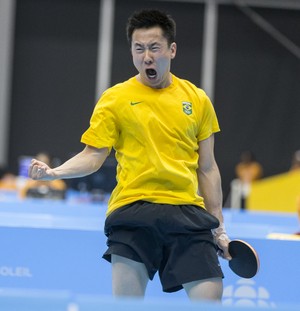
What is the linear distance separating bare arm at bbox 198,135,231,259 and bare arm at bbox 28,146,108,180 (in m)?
0.37

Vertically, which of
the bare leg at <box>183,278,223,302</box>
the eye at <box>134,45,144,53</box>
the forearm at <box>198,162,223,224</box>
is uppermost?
the eye at <box>134,45,144,53</box>

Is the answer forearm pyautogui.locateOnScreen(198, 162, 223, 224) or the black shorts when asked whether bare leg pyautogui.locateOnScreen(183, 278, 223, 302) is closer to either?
the black shorts

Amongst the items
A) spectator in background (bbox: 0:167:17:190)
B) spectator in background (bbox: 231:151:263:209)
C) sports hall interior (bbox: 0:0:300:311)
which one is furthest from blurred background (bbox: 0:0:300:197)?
spectator in background (bbox: 0:167:17:190)

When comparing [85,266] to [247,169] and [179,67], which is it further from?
[179,67]

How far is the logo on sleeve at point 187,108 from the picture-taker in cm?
328

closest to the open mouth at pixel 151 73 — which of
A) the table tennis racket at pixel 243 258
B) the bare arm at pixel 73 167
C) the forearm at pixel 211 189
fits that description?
the bare arm at pixel 73 167

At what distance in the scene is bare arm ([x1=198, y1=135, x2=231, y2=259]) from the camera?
3.39m

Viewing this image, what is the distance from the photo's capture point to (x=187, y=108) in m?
3.29

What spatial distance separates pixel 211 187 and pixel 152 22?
0.66 m

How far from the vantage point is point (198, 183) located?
3.44 meters

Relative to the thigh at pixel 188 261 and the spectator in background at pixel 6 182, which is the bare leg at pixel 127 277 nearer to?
the thigh at pixel 188 261

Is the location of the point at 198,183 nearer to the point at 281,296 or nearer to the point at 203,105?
the point at 203,105

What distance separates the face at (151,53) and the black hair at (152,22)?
0.02 m

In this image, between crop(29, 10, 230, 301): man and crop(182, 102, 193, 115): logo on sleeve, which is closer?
crop(29, 10, 230, 301): man
